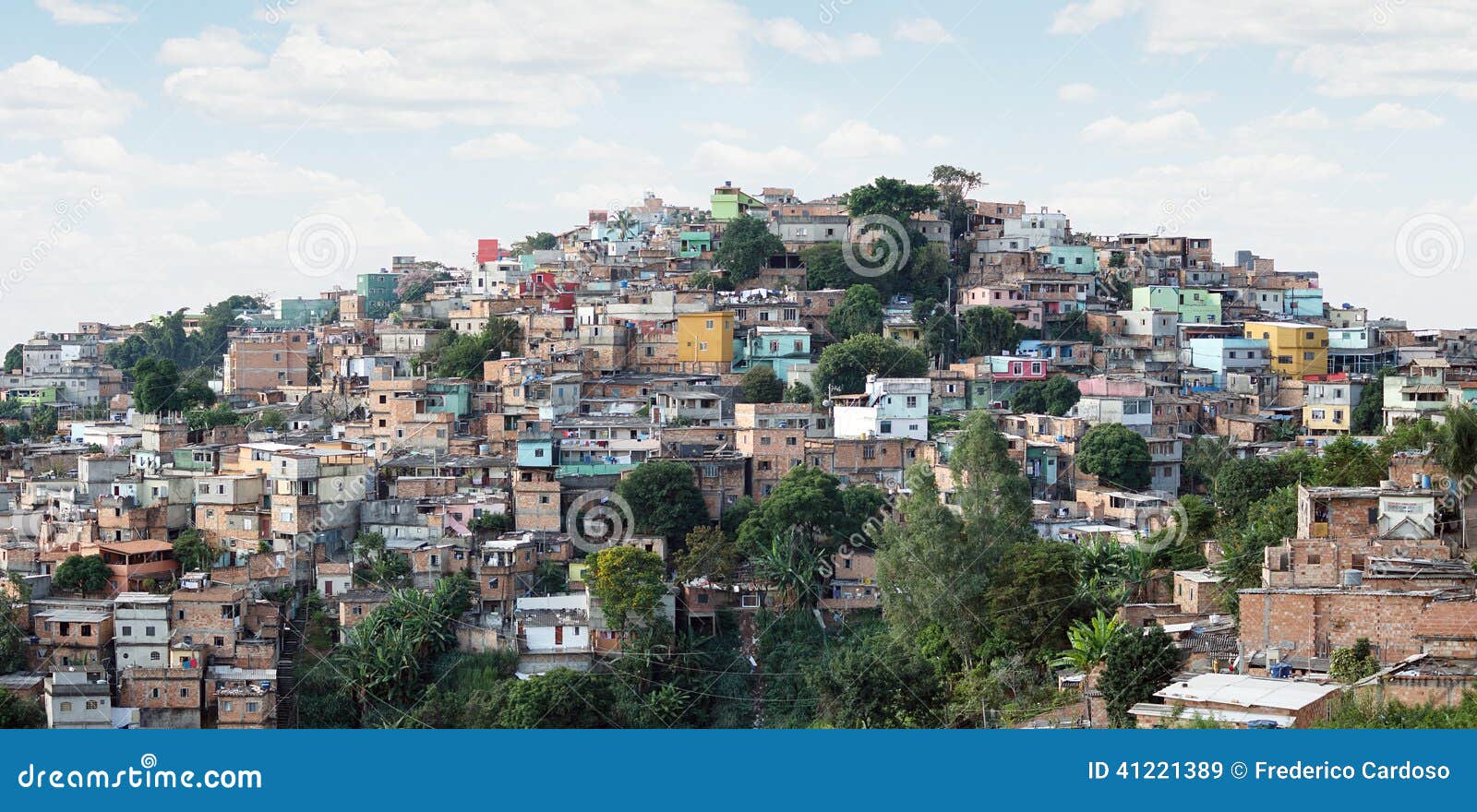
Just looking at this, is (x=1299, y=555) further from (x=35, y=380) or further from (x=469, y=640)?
(x=35, y=380)

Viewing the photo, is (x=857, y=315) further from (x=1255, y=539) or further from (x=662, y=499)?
(x=1255, y=539)

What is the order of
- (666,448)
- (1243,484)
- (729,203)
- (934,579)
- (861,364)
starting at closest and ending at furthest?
(934,579)
(1243,484)
(666,448)
(861,364)
(729,203)

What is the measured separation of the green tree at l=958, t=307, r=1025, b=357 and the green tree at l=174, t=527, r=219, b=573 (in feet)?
31.7

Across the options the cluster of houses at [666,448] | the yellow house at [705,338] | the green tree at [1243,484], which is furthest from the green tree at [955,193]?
the green tree at [1243,484]

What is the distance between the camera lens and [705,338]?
910 inches

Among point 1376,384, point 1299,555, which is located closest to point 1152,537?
point 1299,555

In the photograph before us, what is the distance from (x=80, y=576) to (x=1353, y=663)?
444 inches

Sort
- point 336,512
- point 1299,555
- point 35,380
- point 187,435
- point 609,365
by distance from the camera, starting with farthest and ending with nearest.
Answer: point 35,380
point 609,365
point 187,435
point 336,512
point 1299,555

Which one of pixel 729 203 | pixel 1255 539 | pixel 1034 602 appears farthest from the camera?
pixel 729 203

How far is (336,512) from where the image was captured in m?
17.9

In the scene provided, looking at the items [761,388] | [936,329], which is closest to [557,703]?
[761,388]

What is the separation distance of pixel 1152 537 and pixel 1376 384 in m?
7.36

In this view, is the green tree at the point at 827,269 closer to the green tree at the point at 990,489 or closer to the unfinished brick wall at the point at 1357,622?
the green tree at the point at 990,489

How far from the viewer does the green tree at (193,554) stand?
17.4 meters
